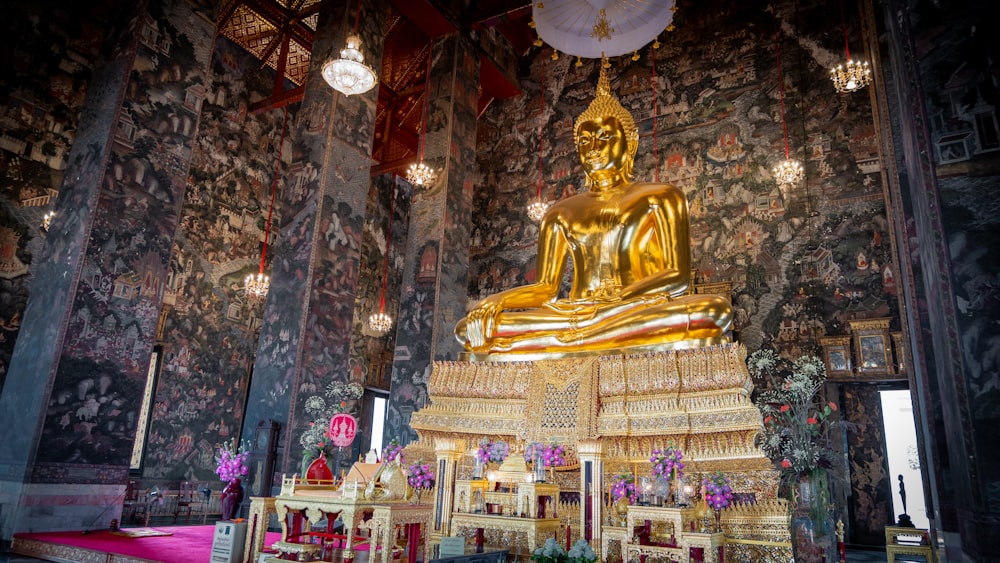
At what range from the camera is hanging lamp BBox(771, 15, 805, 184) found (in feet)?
28.5

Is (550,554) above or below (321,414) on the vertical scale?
below

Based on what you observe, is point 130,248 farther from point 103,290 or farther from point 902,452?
point 902,452

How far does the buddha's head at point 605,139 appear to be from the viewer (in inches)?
270

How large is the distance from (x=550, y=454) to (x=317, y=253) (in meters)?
4.28

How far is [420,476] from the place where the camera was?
201 inches

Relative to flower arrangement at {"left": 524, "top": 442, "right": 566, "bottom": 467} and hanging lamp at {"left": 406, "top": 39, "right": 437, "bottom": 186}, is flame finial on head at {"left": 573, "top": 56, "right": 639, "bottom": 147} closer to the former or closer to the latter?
hanging lamp at {"left": 406, "top": 39, "right": 437, "bottom": 186}

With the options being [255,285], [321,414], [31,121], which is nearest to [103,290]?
[321,414]

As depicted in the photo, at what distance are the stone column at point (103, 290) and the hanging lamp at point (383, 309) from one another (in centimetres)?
629

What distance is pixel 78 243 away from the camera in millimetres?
5566

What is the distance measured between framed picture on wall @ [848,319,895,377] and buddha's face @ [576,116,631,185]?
4.03 metres

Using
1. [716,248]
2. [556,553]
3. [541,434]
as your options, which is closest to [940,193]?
[556,553]

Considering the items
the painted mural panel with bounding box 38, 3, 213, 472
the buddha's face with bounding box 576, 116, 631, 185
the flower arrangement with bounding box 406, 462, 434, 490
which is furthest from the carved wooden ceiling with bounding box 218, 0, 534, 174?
the flower arrangement with bounding box 406, 462, 434, 490

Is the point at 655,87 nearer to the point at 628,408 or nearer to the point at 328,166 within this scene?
the point at 328,166

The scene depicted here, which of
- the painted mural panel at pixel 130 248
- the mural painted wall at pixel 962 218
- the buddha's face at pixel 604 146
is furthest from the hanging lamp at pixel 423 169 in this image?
the mural painted wall at pixel 962 218
